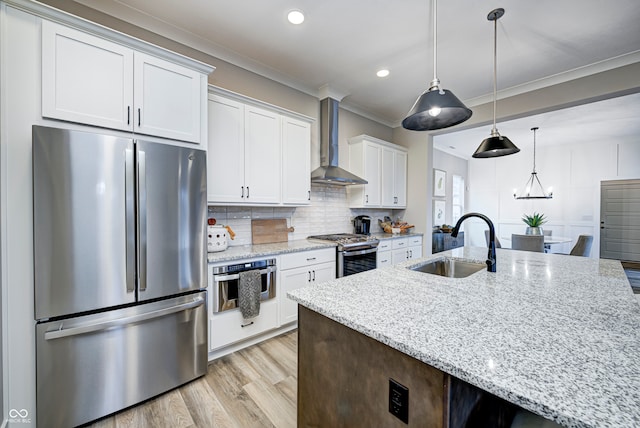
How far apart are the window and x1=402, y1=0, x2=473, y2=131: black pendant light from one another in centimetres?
586

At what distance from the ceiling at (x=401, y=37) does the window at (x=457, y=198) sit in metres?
4.01

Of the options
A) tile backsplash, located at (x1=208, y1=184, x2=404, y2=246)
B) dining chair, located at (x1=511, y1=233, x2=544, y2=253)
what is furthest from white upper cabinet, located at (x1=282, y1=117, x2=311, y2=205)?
dining chair, located at (x1=511, y1=233, x2=544, y2=253)

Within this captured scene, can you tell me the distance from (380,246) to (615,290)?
95.6 inches

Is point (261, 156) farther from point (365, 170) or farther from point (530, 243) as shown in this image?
point (530, 243)

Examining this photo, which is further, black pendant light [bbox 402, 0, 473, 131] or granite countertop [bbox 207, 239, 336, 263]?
granite countertop [bbox 207, 239, 336, 263]

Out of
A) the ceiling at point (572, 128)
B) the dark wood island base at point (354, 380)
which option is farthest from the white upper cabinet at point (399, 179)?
the dark wood island base at point (354, 380)

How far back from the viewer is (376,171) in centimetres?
407

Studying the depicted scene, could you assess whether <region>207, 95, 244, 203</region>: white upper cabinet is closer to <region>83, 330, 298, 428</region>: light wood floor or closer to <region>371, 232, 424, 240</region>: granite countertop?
<region>83, 330, 298, 428</region>: light wood floor

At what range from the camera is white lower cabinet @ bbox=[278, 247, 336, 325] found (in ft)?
8.67

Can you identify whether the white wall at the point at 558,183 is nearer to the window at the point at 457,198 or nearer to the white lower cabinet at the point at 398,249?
the window at the point at 457,198

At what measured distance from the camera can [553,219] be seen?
644cm

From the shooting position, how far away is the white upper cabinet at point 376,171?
3947mm

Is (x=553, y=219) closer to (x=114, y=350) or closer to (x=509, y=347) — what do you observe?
(x=509, y=347)

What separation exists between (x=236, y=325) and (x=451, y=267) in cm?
192
